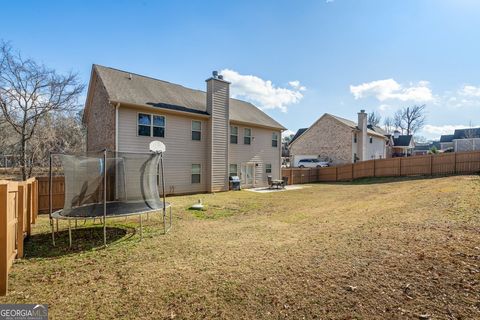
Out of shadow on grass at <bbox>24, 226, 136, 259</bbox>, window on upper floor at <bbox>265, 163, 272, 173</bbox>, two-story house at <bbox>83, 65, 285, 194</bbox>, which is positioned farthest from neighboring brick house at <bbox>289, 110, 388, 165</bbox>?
shadow on grass at <bbox>24, 226, 136, 259</bbox>

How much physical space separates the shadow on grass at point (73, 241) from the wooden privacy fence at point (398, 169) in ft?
57.6

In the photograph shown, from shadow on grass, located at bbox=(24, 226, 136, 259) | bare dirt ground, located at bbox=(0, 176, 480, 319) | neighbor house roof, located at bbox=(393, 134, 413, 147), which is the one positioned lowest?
shadow on grass, located at bbox=(24, 226, 136, 259)

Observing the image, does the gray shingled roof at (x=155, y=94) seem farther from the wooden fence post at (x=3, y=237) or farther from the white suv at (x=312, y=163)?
the white suv at (x=312, y=163)

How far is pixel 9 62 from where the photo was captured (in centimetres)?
1335

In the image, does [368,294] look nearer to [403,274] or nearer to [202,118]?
[403,274]

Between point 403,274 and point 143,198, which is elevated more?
point 143,198

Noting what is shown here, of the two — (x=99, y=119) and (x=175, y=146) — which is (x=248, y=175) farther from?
(x=99, y=119)

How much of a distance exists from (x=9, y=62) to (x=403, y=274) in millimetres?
18685

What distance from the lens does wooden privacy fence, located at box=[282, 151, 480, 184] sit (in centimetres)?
2009

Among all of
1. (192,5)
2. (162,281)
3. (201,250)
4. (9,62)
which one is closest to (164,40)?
(192,5)

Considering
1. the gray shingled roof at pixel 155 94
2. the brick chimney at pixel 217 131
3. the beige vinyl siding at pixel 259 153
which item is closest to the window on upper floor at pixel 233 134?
the beige vinyl siding at pixel 259 153

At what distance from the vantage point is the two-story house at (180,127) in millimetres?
13336

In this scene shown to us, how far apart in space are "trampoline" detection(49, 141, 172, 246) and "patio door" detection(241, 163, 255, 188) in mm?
11188

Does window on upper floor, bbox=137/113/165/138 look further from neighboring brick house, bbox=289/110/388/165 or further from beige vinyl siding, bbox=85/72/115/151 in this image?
neighboring brick house, bbox=289/110/388/165
